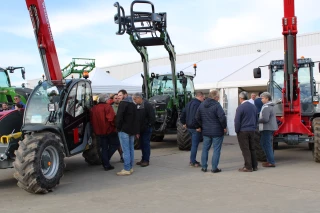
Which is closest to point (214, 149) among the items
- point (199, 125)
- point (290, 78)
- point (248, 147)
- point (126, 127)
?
point (199, 125)

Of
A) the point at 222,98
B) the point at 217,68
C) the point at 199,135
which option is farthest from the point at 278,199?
the point at 217,68

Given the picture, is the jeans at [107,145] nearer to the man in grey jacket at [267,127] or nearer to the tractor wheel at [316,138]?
the man in grey jacket at [267,127]

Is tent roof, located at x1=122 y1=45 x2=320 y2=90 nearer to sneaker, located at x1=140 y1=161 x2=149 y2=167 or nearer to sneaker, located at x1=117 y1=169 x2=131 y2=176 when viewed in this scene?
sneaker, located at x1=140 y1=161 x2=149 y2=167

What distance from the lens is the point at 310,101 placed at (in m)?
10.3

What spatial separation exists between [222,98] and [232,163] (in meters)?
7.71

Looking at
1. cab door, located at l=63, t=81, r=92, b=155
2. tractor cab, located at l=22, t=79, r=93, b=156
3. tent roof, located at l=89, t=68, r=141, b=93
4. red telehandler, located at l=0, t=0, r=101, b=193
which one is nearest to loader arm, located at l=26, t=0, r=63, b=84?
red telehandler, located at l=0, t=0, r=101, b=193

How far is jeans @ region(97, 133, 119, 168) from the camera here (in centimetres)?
796

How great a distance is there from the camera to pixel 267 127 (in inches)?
319

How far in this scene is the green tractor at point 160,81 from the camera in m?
9.86

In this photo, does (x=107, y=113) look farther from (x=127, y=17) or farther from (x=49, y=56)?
(x=127, y=17)

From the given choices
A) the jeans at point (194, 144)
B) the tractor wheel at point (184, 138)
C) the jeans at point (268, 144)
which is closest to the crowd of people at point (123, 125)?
the jeans at point (194, 144)

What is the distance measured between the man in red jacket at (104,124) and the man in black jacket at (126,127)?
1.27ft

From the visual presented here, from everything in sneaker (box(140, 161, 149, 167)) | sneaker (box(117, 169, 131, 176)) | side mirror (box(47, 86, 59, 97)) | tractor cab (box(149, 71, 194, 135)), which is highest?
side mirror (box(47, 86, 59, 97))

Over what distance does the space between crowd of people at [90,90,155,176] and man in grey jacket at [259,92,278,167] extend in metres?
2.47
